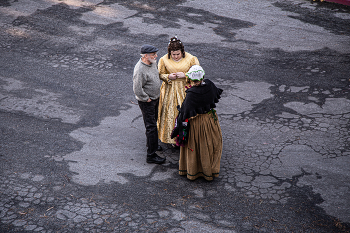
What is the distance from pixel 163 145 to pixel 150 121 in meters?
0.86

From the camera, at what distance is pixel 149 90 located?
5355 mm

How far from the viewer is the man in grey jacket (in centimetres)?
518

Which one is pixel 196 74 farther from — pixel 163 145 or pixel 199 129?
pixel 163 145

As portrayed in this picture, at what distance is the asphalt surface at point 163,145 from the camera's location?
4512 mm

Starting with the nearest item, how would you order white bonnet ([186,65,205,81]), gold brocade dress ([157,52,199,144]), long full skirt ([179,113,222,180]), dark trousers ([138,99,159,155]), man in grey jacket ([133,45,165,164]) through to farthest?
white bonnet ([186,65,205,81]) < long full skirt ([179,113,222,180]) < man in grey jacket ([133,45,165,164]) < dark trousers ([138,99,159,155]) < gold brocade dress ([157,52,199,144])

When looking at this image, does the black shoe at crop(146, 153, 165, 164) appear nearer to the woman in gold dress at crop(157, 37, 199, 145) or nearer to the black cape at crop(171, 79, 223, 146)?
the woman in gold dress at crop(157, 37, 199, 145)

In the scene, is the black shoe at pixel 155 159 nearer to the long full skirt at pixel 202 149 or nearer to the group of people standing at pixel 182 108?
the group of people standing at pixel 182 108

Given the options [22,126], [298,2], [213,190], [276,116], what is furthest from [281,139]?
[298,2]

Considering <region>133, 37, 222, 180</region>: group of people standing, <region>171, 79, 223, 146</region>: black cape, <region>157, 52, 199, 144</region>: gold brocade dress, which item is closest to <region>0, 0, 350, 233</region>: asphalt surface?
<region>133, 37, 222, 180</region>: group of people standing

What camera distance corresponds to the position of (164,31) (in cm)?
1055

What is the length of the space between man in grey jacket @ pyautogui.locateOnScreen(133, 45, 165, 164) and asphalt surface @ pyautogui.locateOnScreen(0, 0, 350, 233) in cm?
36

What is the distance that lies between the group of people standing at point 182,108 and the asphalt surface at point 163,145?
336mm

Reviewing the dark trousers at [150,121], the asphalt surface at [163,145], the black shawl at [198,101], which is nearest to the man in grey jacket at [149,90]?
the dark trousers at [150,121]

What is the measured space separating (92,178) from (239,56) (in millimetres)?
5638
